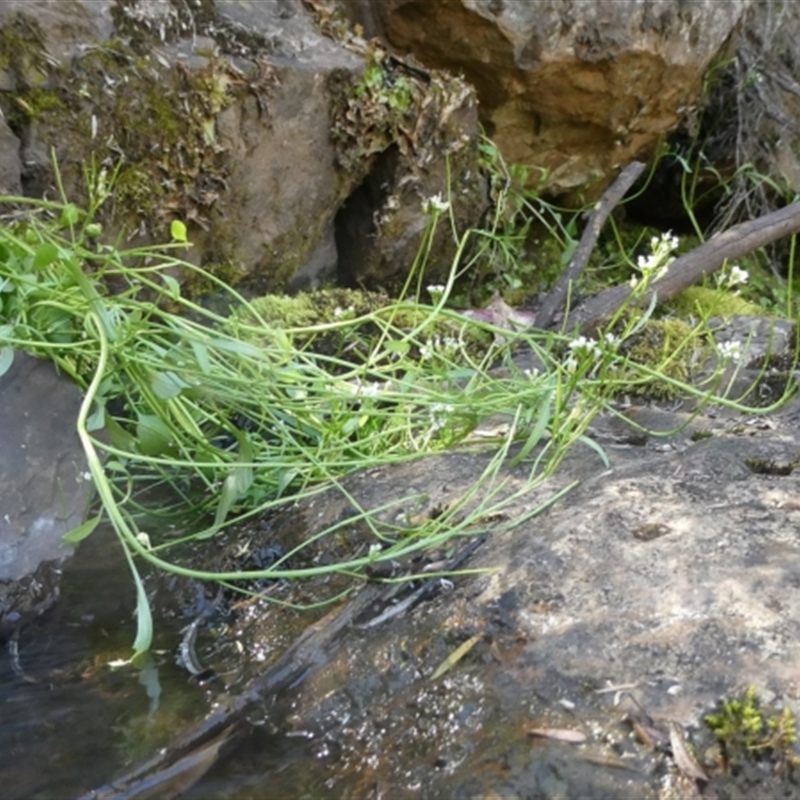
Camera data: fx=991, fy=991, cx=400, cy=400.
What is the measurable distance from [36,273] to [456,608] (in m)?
1.31

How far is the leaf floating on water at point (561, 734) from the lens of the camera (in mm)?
1496

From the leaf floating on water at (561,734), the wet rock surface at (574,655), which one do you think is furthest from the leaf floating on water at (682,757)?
the leaf floating on water at (561,734)

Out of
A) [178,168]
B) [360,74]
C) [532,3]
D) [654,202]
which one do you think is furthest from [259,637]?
[654,202]

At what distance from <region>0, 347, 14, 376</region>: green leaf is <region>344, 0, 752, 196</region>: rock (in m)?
2.95

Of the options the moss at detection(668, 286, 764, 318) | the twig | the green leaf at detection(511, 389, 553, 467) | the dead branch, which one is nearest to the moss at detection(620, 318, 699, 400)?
the dead branch

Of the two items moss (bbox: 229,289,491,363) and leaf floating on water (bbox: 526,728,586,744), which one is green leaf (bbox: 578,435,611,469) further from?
moss (bbox: 229,289,491,363)

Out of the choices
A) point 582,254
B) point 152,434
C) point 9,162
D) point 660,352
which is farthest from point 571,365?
point 582,254

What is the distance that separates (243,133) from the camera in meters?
3.83

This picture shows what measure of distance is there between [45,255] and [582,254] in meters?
2.68

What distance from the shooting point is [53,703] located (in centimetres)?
181

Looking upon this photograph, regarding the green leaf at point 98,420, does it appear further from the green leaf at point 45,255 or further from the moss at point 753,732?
the moss at point 753,732

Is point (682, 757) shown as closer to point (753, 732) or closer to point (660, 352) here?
point (753, 732)

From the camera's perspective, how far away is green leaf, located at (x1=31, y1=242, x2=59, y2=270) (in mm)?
2223

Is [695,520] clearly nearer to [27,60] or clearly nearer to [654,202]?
[27,60]
